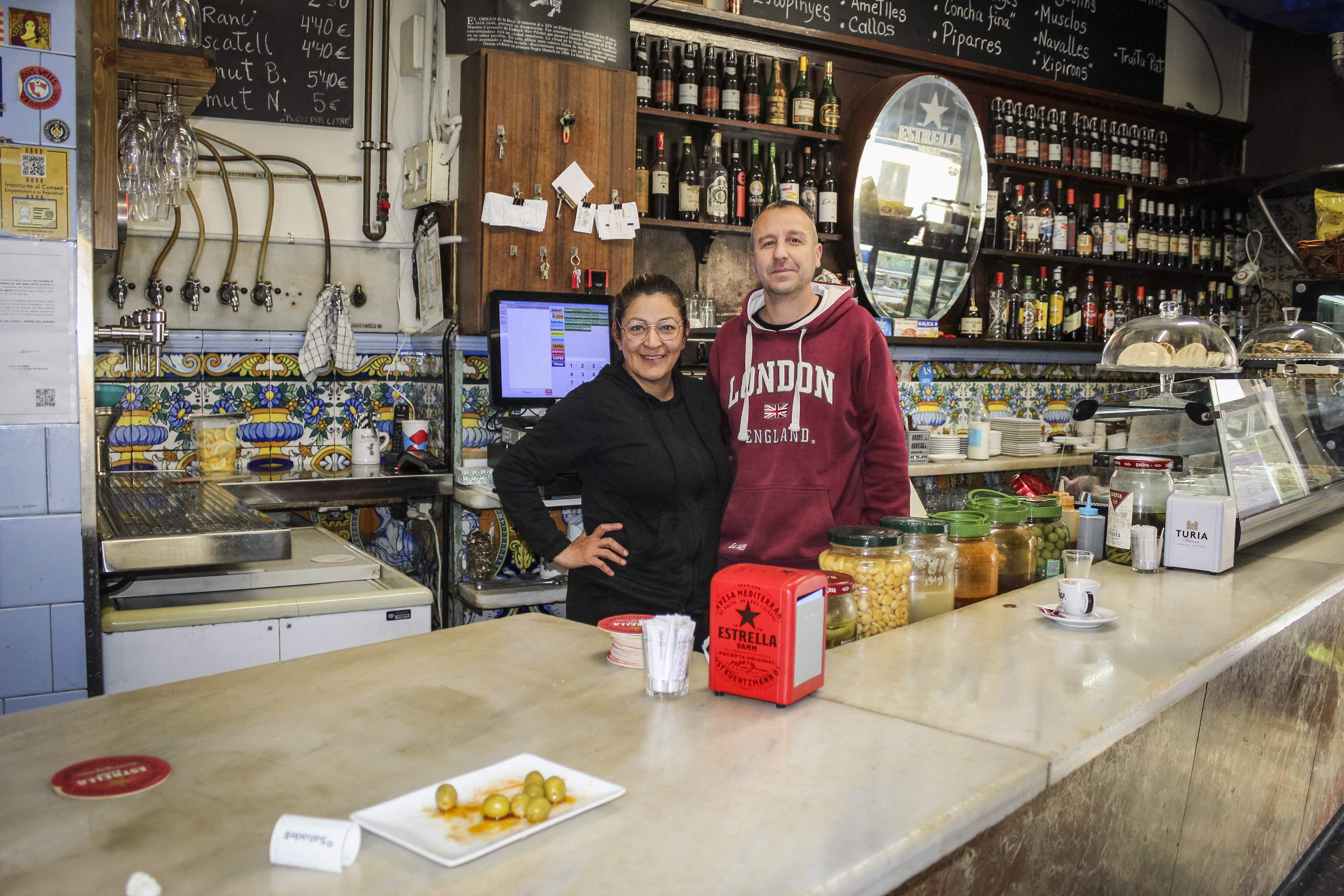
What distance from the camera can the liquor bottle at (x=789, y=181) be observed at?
4.57 metres

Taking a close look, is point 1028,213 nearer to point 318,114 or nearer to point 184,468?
point 318,114

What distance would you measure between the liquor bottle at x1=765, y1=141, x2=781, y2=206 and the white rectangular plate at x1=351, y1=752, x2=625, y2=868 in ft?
12.5

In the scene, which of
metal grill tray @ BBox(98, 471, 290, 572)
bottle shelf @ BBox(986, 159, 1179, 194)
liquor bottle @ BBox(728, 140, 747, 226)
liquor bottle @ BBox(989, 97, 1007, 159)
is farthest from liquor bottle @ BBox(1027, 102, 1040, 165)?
metal grill tray @ BBox(98, 471, 290, 572)

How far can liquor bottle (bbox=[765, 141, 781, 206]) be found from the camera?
4.62 meters

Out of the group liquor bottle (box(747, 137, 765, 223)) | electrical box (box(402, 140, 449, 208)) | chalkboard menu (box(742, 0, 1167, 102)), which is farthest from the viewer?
chalkboard menu (box(742, 0, 1167, 102))

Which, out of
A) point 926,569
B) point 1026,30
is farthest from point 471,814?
point 1026,30

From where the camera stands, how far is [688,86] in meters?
4.32

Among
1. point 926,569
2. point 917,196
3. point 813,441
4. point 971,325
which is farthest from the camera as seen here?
point 971,325

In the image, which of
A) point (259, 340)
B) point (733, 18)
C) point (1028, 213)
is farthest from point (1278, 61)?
point (259, 340)

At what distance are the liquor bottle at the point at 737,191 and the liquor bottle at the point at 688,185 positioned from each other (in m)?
0.17

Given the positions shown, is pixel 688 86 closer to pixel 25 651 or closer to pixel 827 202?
pixel 827 202

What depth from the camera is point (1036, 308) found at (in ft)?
18.1

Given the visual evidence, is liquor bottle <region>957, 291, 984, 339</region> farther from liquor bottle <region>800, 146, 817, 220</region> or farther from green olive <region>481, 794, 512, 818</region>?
green olive <region>481, 794, 512, 818</region>

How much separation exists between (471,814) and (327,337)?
3.20 meters
